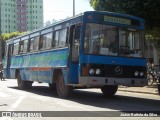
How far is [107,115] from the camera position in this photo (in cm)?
1127

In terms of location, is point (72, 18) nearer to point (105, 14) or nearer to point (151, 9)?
point (105, 14)

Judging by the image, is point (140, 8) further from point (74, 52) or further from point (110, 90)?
point (74, 52)

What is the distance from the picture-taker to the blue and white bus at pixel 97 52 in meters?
14.6

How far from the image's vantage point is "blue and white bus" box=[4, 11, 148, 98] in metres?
14.6

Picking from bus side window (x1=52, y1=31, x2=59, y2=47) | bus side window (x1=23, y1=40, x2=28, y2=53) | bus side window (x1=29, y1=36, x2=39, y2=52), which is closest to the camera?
bus side window (x1=52, y1=31, x2=59, y2=47)

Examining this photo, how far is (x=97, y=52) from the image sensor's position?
14773 mm

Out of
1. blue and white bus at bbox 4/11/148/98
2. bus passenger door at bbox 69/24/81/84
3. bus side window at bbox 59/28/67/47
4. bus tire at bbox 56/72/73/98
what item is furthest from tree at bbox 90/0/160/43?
bus tire at bbox 56/72/73/98

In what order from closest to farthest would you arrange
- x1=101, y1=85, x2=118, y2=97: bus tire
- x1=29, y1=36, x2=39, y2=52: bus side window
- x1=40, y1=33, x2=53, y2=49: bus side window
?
x1=101, y1=85, x2=118, y2=97: bus tire < x1=40, y1=33, x2=53, y2=49: bus side window < x1=29, y1=36, x2=39, y2=52: bus side window

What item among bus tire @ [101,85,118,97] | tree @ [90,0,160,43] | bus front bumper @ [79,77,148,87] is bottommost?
bus tire @ [101,85,118,97]

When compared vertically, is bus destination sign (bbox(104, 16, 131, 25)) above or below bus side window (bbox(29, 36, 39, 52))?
above

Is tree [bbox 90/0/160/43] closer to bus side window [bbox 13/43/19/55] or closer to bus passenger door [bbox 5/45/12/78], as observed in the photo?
bus side window [bbox 13/43/19/55]

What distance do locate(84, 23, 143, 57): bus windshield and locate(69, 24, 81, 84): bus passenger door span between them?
54 centimetres

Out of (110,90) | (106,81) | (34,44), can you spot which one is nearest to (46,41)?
(34,44)

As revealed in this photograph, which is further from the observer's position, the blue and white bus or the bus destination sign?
the bus destination sign
